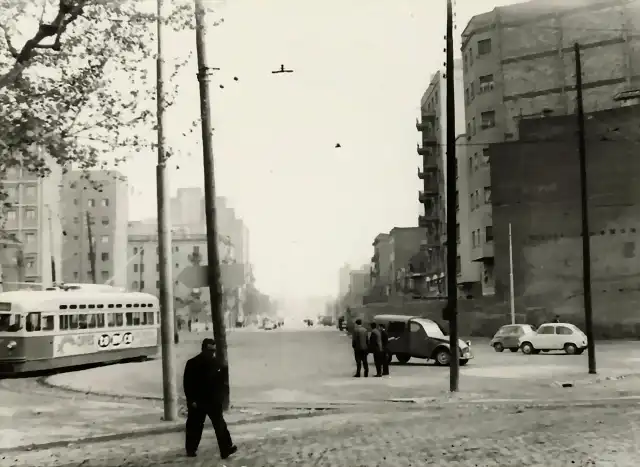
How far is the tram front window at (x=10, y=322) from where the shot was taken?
26297 millimetres

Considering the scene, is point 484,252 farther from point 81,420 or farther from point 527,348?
point 81,420

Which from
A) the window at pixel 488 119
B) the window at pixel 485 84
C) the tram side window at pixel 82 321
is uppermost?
the window at pixel 485 84

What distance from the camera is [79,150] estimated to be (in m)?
15.2

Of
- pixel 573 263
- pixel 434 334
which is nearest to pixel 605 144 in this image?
pixel 573 263

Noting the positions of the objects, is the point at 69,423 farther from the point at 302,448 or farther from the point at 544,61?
the point at 544,61

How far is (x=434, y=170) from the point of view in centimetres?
8100

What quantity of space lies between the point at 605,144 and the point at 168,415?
156ft

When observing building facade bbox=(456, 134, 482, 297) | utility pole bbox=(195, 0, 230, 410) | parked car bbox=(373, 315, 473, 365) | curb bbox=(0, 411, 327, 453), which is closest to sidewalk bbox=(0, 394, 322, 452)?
curb bbox=(0, 411, 327, 453)

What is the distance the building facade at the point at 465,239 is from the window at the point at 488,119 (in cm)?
270

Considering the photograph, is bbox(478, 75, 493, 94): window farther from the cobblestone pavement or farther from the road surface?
the cobblestone pavement

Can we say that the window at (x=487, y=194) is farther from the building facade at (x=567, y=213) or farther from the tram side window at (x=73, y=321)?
the tram side window at (x=73, y=321)

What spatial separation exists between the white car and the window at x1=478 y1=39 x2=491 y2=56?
31.6m

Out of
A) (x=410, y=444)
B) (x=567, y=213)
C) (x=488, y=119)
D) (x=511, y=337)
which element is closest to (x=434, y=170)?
(x=488, y=119)

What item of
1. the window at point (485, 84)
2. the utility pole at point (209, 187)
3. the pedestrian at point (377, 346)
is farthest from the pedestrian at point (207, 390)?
the window at point (485, 84)
